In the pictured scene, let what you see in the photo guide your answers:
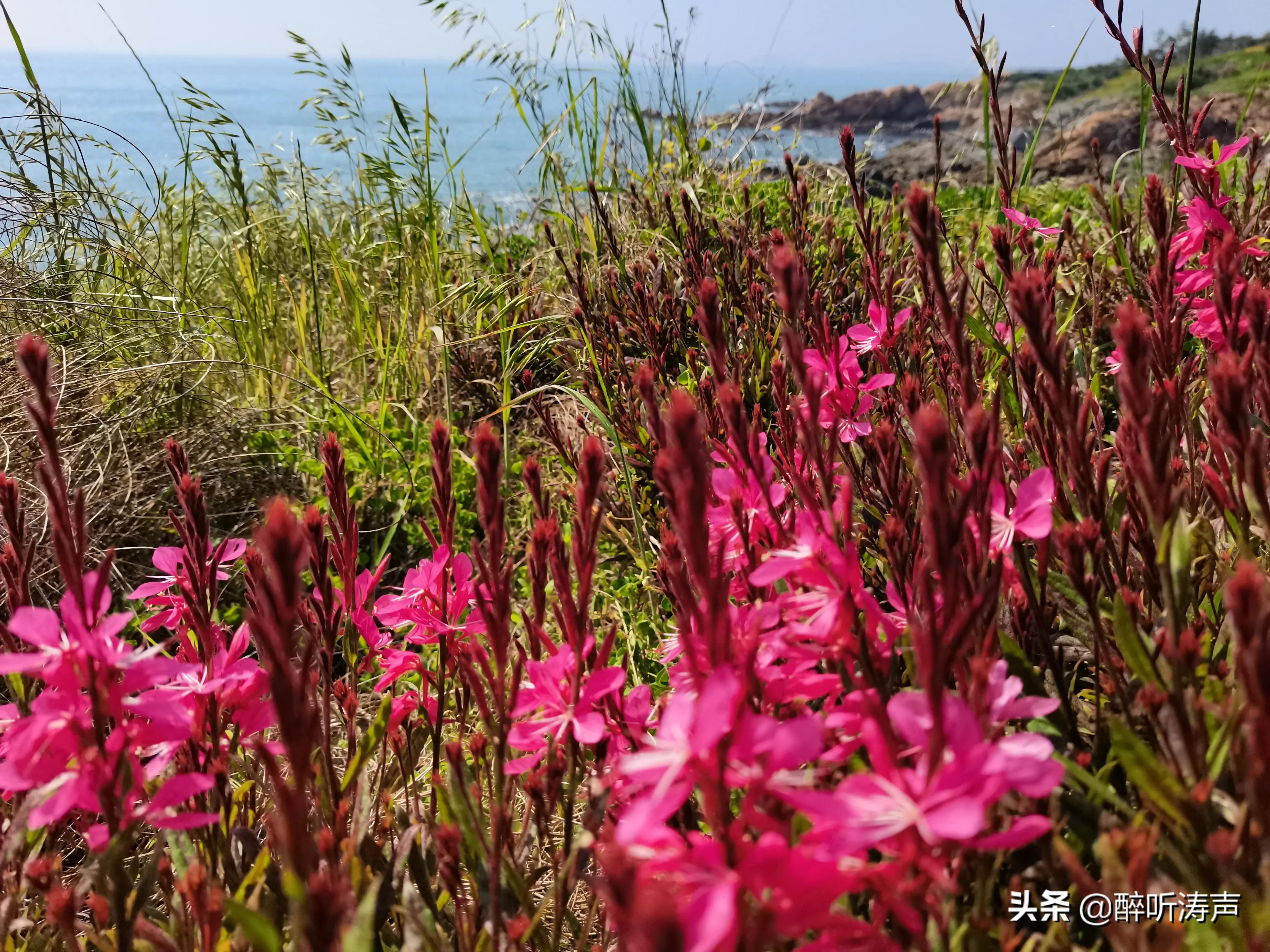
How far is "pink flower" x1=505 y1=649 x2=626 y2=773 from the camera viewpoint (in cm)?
87

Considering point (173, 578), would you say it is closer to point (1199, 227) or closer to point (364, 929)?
point (364, 929)

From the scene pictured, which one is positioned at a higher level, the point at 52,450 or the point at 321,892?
the point at 52,450

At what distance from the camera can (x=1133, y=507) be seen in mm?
1106

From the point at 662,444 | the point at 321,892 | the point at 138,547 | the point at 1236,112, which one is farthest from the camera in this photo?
the point at 1236,112

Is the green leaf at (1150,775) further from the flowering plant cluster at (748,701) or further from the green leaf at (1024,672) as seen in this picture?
the green leaf at (1024,672)

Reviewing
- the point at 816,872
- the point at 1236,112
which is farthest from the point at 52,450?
the point at 1236,112

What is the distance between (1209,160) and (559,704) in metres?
1.88

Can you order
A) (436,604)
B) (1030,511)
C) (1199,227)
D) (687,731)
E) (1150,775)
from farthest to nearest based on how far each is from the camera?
(1199,227)
(436,604)
(1030,511)
(1150,775)
(687,731)

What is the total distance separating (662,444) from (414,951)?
0.50 metres

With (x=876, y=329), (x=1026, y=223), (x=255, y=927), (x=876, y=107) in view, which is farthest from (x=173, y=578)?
(x=876, y=107)

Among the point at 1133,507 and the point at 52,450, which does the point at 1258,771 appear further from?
the point at 52,450

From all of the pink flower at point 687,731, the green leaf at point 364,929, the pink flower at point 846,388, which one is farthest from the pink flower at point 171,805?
the pink flower at point 846,388

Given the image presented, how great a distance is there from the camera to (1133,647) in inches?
31.0

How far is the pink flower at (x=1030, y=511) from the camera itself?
887 mm
